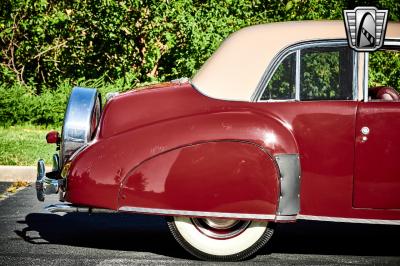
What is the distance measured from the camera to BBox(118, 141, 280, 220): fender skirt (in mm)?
5496

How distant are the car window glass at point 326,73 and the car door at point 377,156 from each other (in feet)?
0.70

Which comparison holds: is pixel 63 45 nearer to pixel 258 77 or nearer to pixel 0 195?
pixel 0 195

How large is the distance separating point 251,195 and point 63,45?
11181 millimetres

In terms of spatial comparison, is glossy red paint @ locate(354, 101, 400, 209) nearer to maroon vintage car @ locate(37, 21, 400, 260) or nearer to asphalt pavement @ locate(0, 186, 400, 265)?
maroon vintage car @ locate(37, 21, 400, 260)

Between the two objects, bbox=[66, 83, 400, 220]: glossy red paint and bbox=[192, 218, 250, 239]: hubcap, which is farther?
bbox=[192, 218, 250, 239]: hubcap

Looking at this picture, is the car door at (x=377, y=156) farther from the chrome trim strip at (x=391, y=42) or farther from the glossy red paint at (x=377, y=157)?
the chrome trim strip at (x=391, y=42)

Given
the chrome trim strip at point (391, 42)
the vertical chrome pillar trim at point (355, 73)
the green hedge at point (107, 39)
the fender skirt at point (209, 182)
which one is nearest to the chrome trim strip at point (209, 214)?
the fender skirt at point (209, 182)

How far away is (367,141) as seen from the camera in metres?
5.56

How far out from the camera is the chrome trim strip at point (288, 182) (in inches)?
217

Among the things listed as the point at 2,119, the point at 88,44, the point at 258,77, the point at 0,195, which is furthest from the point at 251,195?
the point at 88,44

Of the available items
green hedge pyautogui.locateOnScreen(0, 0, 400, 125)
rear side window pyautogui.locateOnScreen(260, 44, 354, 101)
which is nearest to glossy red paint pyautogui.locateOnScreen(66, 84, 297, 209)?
rear side window pyautogui.locateOnScreen(260, 44, 354, 101)

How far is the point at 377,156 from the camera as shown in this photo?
556 centimetres

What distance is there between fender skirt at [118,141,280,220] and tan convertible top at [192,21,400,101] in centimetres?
46

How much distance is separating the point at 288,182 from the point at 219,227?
2.23 ft
